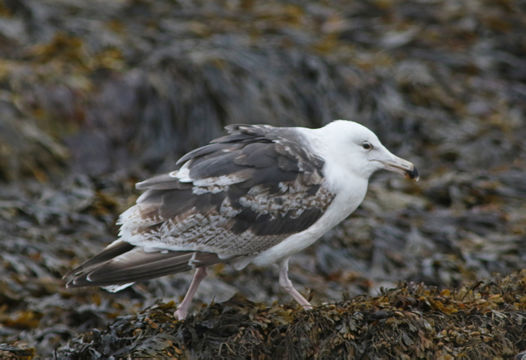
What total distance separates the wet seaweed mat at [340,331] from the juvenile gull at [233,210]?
21 cm

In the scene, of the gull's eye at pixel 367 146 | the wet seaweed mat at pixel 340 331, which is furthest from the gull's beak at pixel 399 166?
the wet seaweed mat at pixel 340 331

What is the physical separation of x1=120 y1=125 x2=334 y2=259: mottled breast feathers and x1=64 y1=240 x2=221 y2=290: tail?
5 cm

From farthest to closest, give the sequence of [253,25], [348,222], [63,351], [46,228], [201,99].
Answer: [253,25], [201,99], [348,222], [46,228], [63,351]

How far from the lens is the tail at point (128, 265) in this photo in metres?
4.19

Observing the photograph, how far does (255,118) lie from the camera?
8062 millimetres

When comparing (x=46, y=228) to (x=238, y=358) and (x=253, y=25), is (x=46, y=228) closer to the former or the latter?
(x=238, y=358)

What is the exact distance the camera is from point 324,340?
4.06m

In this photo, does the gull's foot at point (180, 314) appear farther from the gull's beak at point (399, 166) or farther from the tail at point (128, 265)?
the gull's beak at point (399, 166)

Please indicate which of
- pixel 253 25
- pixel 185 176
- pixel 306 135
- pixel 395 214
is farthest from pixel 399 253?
pixel 253 25

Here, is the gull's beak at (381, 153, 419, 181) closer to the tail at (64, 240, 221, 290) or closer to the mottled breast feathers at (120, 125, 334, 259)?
the mottled breast feathers at (120, 125, 334, 259)

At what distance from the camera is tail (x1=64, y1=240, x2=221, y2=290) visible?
4.19 metres

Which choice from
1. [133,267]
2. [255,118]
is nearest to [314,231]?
[133,267]

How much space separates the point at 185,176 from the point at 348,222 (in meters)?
2.81

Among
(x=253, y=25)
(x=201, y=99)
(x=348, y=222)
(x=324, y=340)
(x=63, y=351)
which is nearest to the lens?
(x=324, y=340)
